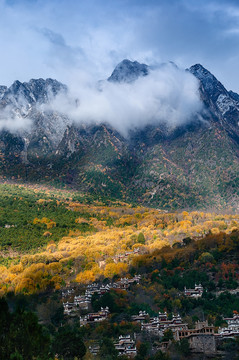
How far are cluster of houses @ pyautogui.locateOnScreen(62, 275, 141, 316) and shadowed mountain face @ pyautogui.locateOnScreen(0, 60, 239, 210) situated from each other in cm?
7253

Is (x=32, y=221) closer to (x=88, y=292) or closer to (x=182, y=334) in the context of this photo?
(x=88, y=292)

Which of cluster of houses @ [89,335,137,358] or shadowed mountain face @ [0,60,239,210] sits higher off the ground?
shadowed mountain face @ [0,60,239,210]

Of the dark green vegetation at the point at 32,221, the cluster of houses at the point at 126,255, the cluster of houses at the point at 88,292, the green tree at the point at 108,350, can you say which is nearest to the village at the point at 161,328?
the cluster of houses at the point at 88,292

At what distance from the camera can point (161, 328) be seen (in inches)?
1722

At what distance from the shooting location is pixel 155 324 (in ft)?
147

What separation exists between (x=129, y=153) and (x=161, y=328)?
409ft

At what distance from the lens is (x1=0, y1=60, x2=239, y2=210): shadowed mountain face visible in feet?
469

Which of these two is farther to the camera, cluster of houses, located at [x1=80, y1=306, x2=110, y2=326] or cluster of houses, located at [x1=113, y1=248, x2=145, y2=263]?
cluster of houses, located at [x1=113, y1=248, x2=145, y2=263]

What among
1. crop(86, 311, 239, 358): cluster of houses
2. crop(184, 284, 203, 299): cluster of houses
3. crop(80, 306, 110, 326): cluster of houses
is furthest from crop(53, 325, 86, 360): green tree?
crop(184, 284, 203, 299): cluster of houses

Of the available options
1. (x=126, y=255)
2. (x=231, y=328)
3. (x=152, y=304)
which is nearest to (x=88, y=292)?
(x=152, y=304)

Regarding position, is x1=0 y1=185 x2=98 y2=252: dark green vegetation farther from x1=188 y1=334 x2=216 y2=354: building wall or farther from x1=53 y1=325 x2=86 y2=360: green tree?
x1=188 y1=334 x2=216 y2=354: building wall

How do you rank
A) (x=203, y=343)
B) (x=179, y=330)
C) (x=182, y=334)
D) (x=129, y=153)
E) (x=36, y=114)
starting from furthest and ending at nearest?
1. (x=36, y=114)
2. (x=129, y=153)
3. (x=179, y=330)
4. (x=182, y=334)
5. (x=203, y=343)

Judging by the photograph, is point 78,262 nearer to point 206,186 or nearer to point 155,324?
point 155,324

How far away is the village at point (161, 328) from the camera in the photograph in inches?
1533
